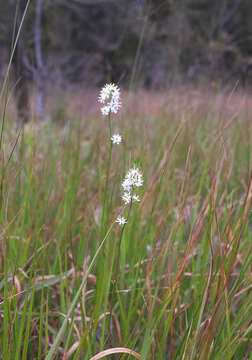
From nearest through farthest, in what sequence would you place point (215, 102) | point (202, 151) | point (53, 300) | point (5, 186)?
1. point (5, 186)
2. point (53, 300)
3. point (202, 151)
4. point (215, 102)

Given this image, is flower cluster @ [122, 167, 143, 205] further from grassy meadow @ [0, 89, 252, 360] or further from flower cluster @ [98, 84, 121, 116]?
flower cluster @ [98, 84, 121, 116]

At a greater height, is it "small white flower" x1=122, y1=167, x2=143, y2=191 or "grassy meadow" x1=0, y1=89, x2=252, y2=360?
"small white flower" x1=122, y1=167, x2=143, y2=191

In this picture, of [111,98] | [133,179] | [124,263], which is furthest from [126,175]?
[124,263]

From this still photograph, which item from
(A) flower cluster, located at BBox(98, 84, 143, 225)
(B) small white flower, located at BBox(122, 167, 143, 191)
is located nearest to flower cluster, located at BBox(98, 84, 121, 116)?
(A) flower cluster, located at BBox(98, 84, 143, 225)

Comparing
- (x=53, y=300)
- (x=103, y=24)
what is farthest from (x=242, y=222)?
(x=103, y=24)

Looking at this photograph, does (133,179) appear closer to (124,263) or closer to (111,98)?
(111,98)

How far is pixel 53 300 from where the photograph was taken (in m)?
1.48

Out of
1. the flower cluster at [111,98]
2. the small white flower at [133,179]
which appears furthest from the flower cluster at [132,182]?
the flower cluster at [111,98]

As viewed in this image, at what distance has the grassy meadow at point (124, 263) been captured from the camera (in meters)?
0.96

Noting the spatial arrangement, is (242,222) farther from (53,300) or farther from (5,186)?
(53,300)

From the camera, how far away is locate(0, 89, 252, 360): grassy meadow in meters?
0.96

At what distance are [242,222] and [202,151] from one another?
64.7 inches

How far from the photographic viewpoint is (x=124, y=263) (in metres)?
1.40

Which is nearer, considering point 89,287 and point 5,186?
point 5,186
